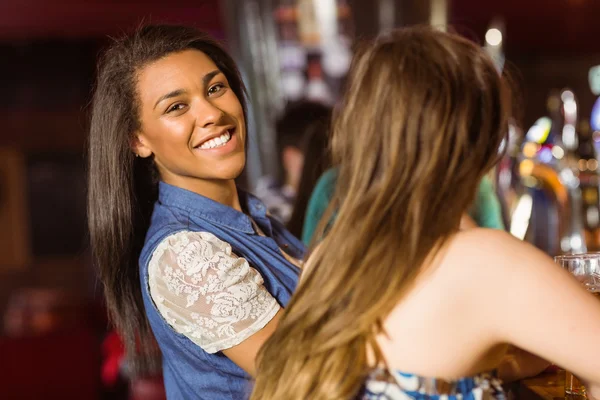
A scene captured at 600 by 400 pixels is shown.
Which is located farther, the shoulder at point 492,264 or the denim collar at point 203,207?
the denim collar at point 203,207

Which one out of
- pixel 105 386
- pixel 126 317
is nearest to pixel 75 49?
pixel 105 386

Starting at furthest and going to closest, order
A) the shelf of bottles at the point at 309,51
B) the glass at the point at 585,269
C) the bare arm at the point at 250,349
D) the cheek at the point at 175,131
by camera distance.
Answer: the shelf of bottles at the point at 309,51
the cheek at the point at 175,131
the bare arm at the point at 250,349
the glass at the point at 585,269

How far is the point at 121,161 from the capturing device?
1.63 meters

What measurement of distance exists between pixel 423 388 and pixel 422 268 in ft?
0.53

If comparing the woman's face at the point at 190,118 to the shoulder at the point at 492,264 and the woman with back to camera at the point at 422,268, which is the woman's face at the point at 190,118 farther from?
the shoulder at the point at 492,264

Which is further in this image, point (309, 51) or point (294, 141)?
→ point (309, 51)

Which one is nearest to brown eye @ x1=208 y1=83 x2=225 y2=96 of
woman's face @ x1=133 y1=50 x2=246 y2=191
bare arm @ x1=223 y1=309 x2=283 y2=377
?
woman's face @ x1=133 y1=50 x2=246 y2=191

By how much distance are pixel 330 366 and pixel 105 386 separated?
412 centimetres

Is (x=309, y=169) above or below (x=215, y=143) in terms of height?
below

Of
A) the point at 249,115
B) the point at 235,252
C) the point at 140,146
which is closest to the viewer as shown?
the point at 235,252

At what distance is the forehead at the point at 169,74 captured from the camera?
61.7 inches

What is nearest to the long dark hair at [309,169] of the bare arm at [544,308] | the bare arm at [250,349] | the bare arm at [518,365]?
the bare arm at [250,349]

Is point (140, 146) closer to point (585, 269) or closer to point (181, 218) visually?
point (181, 218)

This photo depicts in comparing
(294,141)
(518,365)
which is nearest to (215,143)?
(518,365)
